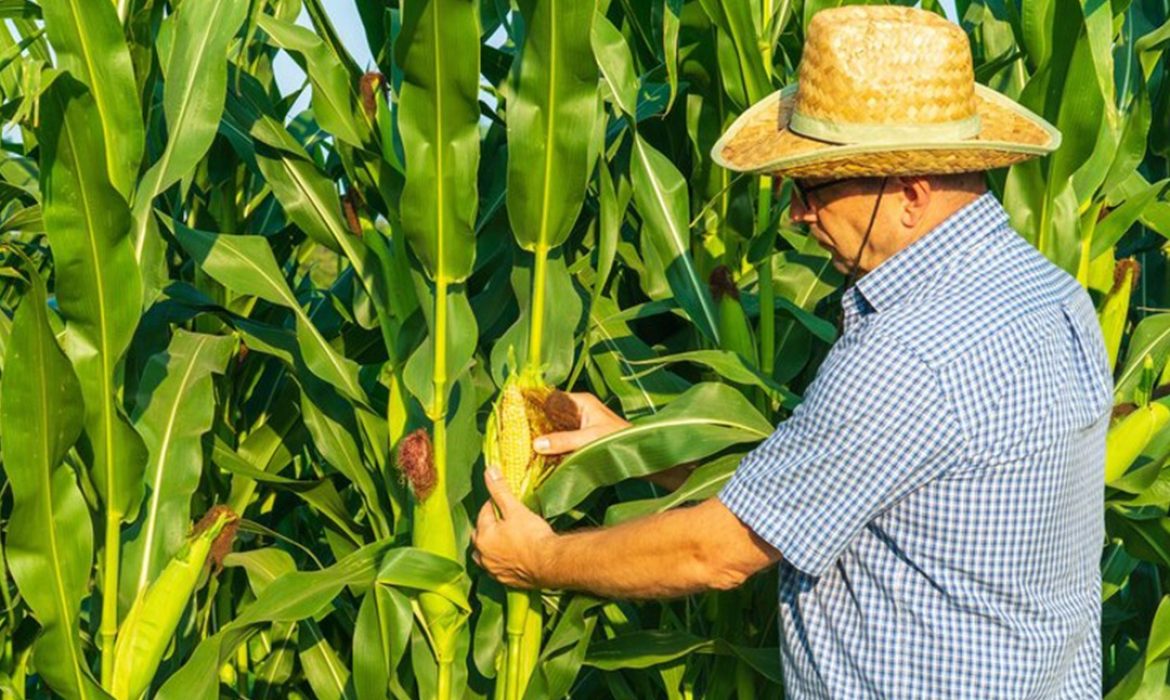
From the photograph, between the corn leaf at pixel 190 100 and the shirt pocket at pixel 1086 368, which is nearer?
the shirt pocket at pixel 1086 368

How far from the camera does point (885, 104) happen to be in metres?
2.76

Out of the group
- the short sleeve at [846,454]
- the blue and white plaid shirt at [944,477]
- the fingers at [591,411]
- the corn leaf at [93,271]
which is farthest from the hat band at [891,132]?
the corn leaf at [93,271]

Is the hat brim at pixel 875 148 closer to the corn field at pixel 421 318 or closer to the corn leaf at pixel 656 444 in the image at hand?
the corn field at pixel 421 318

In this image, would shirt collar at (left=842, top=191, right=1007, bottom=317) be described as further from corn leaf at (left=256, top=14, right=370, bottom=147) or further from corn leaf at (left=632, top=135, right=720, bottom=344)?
corn leaf at (left=256, top=14, right=370, bottom=147)

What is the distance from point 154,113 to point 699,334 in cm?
126

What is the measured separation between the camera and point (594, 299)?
3.43 meters

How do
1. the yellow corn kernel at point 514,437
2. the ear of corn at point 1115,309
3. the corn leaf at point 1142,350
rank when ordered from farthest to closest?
1. the ear of corn at point 1115,309
2. the corn leaf at point 1142,350
3. the yellow corn kernel at point 514,437

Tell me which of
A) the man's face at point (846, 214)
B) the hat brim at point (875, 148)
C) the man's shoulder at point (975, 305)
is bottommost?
the man's shoulder at point (975, 305)

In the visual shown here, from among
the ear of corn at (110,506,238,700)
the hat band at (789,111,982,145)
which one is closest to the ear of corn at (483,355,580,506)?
the ear of corn at (110,506,238,700)

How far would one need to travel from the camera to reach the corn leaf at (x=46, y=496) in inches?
119

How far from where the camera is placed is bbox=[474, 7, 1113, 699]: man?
260cm

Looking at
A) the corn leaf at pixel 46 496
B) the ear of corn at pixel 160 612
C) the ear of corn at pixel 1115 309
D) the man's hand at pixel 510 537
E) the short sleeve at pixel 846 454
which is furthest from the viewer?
the ear of corn at pixel 1115 309

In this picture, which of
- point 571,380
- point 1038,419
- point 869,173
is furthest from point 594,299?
point 1038,419

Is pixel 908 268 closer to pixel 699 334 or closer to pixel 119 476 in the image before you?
pixel 699 334
